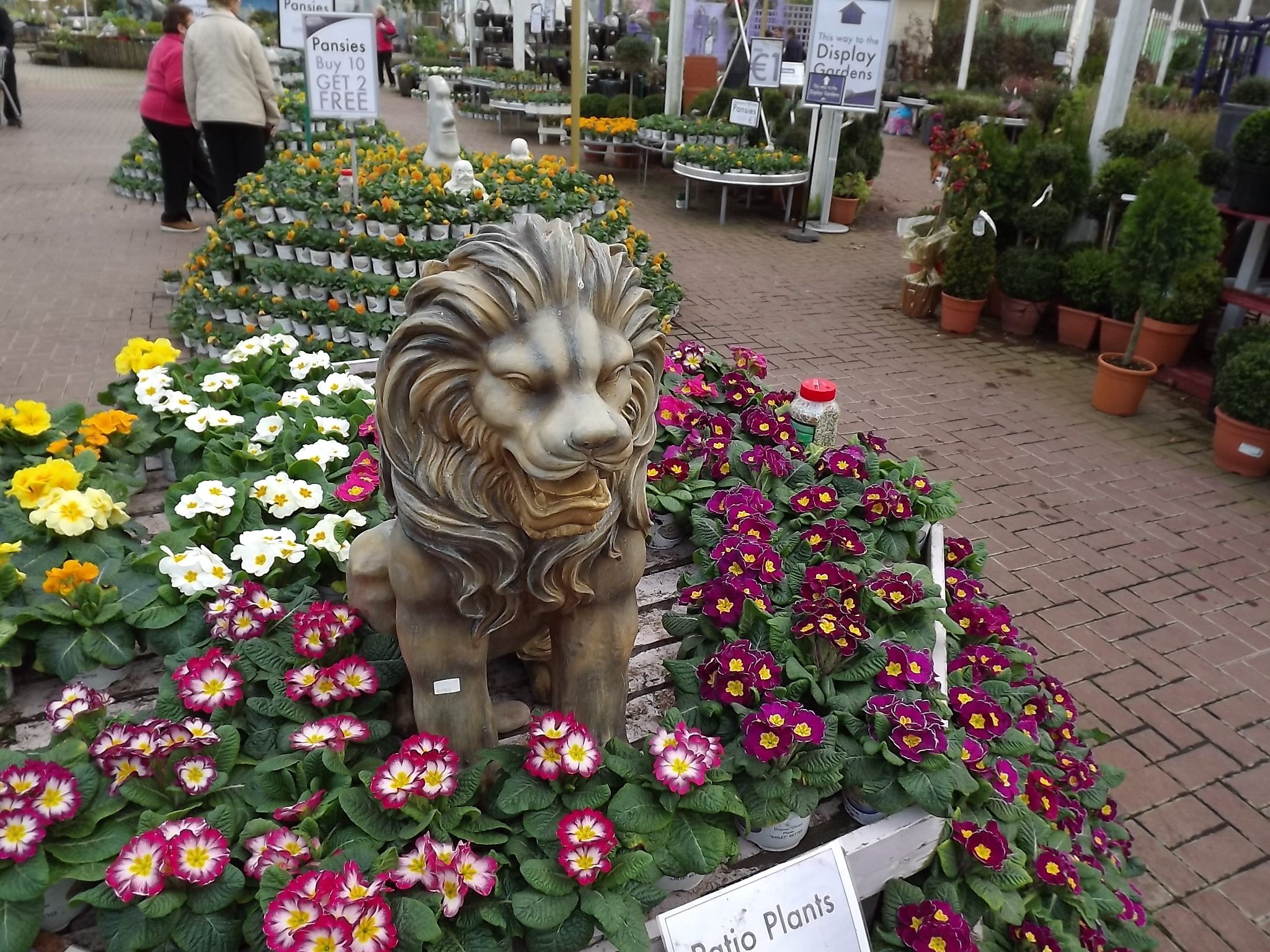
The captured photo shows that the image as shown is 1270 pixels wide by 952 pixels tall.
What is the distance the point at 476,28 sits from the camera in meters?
22.0

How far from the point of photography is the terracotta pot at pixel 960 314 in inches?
291

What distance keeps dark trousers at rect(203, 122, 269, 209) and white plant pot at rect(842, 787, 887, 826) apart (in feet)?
23.3

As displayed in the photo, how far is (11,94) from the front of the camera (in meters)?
14.2

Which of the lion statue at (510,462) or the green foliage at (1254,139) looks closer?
the lion statue at (510,462)

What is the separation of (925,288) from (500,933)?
23.4 ft

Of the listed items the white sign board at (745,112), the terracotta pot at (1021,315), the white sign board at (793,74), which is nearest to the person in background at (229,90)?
the white sign board at (745,112)

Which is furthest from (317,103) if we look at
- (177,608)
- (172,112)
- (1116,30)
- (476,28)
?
(476,28)

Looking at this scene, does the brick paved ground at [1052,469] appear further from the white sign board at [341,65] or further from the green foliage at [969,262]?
the white sign board at [341,65]

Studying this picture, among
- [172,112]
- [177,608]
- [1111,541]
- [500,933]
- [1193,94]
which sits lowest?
[1111,541]

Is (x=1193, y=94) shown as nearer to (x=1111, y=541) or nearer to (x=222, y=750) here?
(x=1111, y=541)

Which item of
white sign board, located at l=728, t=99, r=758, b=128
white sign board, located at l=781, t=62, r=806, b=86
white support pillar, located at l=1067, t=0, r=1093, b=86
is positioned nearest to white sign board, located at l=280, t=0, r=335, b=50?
white sign board, located at l=728, t=99, r=758, b=128

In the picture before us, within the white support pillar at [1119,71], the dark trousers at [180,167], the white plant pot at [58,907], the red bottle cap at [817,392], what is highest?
the white support pillar at [1119,71]

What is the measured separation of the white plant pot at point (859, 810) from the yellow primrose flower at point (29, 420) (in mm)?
2761

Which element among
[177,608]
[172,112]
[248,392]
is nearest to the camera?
[177,608]
